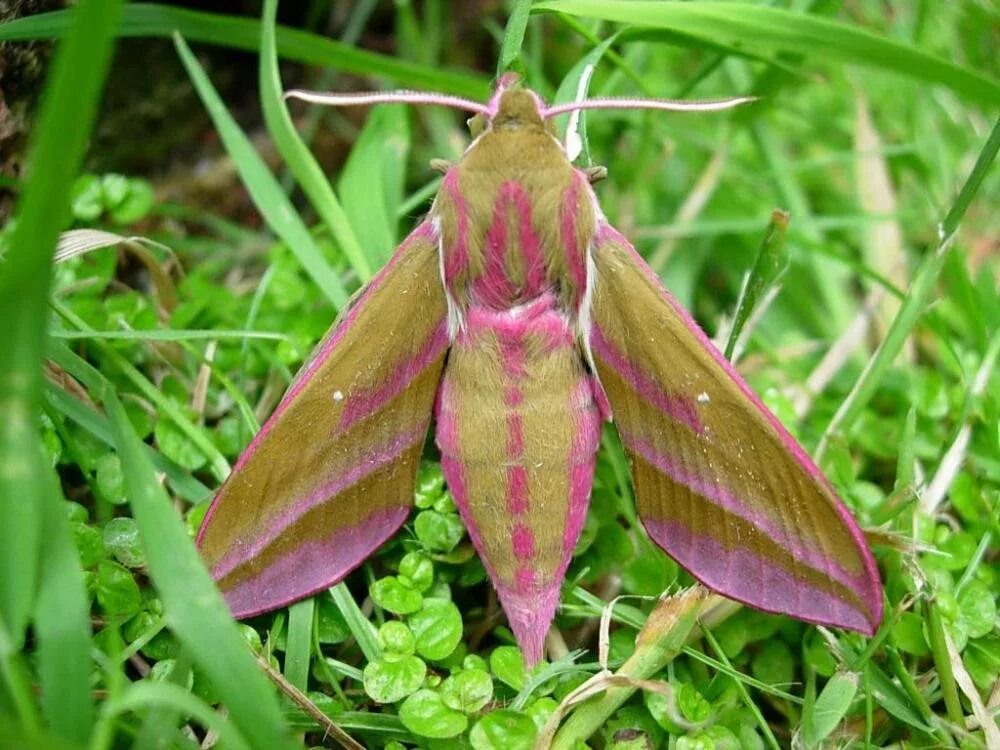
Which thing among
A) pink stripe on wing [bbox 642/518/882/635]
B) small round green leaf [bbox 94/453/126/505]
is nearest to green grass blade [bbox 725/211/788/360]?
pink stripe on wing [bbox 642/518/882/635]

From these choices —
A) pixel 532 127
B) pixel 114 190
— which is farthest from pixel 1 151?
pixel 532 127

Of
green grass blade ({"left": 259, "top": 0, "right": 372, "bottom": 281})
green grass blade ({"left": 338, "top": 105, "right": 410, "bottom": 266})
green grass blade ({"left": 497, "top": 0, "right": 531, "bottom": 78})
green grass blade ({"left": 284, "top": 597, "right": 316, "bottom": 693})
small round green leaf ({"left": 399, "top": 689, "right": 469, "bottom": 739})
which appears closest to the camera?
small round green leaf ({"left": 399, "top": 689, "right": 469, "bottom": 739})

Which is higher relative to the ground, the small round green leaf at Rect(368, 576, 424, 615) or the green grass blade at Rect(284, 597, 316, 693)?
the small round green leaf at Rect(368, 576, 424, 615)

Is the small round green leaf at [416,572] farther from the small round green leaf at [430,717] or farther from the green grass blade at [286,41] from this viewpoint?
the green grass blade at [286,41]

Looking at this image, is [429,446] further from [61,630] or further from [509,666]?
[61,630]

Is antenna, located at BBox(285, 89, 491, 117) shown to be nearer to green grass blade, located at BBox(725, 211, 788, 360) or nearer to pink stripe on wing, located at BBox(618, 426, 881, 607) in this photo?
green grass blade, located at BBox(725, 211, 788, 360)

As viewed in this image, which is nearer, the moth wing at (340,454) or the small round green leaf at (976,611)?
the moth wing at (340,454)

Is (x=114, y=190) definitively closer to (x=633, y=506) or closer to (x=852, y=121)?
(x=633, y=506)

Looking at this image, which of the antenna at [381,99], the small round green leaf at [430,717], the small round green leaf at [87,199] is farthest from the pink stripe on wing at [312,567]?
the small round green leaf at [87,199]
